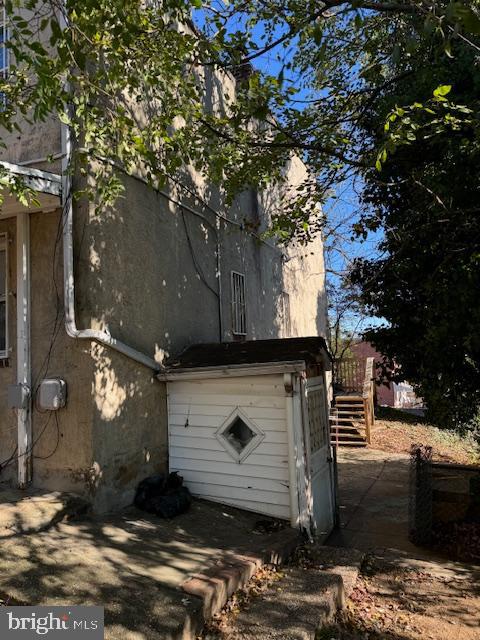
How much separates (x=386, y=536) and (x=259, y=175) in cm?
588

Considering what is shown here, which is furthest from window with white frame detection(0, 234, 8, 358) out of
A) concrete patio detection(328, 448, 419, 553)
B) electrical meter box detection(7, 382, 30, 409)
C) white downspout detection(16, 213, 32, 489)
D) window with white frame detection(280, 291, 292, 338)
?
window with white frame detection(280, 291, 292, 338)

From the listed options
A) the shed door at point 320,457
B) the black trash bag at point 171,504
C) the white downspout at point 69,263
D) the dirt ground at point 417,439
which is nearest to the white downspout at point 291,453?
the shed door at point 320,457

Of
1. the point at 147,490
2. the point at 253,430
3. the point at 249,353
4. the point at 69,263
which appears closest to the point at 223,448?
the point at 253,430

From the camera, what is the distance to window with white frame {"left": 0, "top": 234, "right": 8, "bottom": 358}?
5.70 metres

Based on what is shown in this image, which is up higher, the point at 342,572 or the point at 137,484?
the point at 137,484

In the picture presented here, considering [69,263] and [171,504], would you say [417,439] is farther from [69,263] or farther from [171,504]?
[69,263]

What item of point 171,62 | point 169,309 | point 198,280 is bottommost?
point 169,309

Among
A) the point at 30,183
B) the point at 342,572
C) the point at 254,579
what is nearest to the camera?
the point at 254,579

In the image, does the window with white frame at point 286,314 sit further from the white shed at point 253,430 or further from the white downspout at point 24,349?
the white downspout at point 24,349

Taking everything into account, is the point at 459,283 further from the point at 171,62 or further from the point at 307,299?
the point at 307,299

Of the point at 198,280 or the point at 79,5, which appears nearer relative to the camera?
the point at 79,5

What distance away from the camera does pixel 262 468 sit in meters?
5.83

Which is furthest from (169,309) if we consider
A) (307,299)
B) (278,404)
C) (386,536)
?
(307,299)

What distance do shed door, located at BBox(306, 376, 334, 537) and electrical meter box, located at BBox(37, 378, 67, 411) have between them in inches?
→ 120
